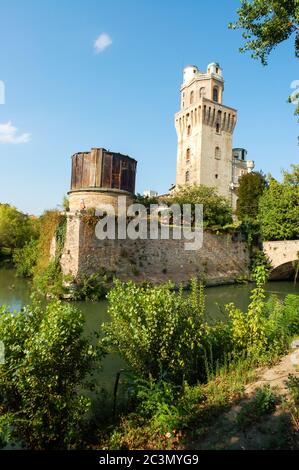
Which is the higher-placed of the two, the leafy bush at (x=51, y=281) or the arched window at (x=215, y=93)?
the arched window at (x=215, y=93)

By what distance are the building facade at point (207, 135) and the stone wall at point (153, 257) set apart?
17579 millimetres

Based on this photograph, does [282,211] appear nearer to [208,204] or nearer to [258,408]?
[208,204]

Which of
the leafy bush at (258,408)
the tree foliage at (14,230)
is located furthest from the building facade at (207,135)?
the leafy bush at (258,408)

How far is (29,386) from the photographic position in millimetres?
3537

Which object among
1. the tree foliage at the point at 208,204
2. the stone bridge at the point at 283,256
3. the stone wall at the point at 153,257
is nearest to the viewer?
the stone wall at the point at 153,257

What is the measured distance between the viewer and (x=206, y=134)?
121 feet

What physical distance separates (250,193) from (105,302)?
74.8 feet

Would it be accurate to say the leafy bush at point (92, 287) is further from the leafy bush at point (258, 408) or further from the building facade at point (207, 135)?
the building facade at point (207, 135)

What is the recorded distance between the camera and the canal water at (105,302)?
6554 millimetres

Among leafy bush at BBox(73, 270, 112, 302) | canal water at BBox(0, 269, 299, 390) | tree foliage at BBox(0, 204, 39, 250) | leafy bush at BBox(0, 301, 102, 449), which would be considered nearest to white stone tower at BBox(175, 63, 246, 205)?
canal water at BBox(0, 269, 299, 390)

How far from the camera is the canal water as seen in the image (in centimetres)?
655

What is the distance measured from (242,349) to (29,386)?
371 cm
